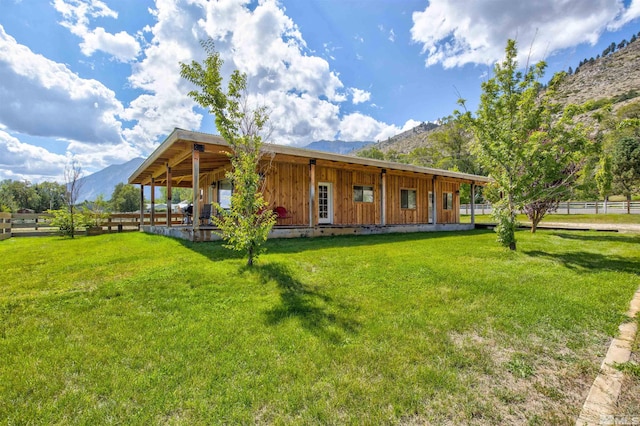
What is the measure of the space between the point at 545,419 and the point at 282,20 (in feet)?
48.3

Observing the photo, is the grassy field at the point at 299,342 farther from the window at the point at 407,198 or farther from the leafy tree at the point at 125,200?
the leafy tree at the point at 125,200

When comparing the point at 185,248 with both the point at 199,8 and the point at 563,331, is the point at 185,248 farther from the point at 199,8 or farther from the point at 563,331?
the point at 199,8

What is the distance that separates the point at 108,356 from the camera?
2.45 m

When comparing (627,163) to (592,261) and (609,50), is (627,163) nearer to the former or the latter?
(592,261)

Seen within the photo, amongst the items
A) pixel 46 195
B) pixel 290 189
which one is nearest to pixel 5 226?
pixel 290 189

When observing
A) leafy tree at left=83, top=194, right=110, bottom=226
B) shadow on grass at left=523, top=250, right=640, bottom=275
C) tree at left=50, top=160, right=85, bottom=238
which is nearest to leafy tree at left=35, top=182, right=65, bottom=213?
leafy tree at left=83, top=194, right=110, bottom=226

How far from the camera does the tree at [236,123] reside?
197 inches

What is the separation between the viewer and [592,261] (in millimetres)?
6176

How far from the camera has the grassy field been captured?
1.94 metres

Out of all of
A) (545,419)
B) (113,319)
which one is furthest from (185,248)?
(545,419)

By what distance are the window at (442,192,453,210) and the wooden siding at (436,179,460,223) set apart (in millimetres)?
135

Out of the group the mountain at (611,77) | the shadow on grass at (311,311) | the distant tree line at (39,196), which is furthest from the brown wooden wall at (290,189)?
the mountain at (611,77)

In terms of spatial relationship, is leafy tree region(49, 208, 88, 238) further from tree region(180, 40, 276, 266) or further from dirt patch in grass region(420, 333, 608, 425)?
dirt patch in grass region(420, 333, 608, 425)

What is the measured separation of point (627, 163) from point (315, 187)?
118ft
